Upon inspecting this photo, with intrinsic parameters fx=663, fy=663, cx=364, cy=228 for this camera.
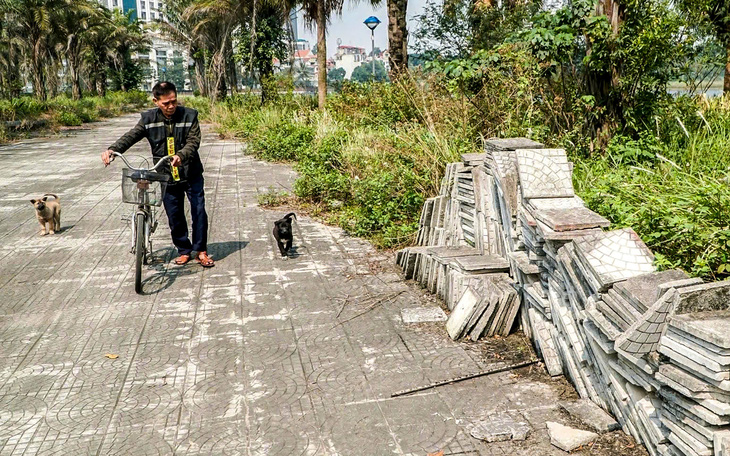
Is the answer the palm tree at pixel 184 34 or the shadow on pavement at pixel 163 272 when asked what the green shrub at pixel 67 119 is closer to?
the palm tree at pixel 184 34

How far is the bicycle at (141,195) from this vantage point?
5.90m

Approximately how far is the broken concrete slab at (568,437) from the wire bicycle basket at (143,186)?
409cm

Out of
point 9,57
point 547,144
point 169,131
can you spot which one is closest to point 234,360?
point 169,131

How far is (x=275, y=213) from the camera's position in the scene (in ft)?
31.5

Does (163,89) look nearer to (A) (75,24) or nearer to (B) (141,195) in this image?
(B) (141,195)

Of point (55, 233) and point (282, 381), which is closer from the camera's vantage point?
point (282, 381)

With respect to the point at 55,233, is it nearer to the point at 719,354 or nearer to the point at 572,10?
the point at 572,10

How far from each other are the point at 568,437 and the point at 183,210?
4666mm

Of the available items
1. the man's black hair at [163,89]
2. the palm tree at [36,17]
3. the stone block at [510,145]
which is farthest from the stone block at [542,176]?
the palm tree at [36,17]

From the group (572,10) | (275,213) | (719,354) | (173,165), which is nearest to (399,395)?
(719,354)

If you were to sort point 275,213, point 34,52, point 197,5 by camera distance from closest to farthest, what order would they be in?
point 275,213, point 197,5, point 34,52

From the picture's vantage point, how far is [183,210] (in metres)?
6.80

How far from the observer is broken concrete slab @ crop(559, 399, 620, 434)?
344cm

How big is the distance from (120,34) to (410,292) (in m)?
65.9
